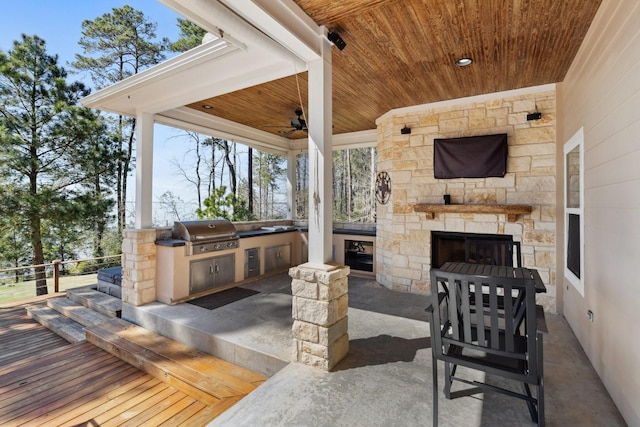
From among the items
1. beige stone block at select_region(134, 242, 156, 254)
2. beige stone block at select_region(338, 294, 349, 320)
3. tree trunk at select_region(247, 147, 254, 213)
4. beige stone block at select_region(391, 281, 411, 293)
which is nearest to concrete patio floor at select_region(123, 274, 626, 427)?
beige stone block at select_region(338, 294, 349, 320)

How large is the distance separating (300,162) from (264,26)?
23.5 ft

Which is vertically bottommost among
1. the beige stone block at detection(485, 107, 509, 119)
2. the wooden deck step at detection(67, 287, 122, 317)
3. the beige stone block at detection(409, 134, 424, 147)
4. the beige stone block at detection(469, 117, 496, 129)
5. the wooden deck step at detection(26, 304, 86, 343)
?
the wooden deck step at detection(26, 304, 86, 343)

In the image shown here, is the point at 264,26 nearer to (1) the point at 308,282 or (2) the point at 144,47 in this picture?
(1) the point at 308,282

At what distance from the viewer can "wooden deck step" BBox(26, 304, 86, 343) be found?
13.4 feet

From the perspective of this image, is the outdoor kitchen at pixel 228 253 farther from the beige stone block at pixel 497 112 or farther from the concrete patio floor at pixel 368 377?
the beige stone block at pixel 497 112

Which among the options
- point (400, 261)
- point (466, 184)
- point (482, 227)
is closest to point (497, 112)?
point (466, 184)

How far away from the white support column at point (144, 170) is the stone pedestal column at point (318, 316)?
3.01 metres

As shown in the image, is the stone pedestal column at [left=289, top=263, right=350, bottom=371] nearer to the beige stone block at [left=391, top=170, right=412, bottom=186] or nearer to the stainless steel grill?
the stainless steel grill

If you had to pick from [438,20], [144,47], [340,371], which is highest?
[144,47]

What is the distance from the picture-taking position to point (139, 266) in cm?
408

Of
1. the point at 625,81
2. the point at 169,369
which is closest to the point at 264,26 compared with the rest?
the point at 625,81

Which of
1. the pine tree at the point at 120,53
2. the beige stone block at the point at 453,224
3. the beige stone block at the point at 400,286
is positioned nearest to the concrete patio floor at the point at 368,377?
the beige stone block at the point at 400,286

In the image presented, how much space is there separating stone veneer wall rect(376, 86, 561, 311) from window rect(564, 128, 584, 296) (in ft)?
0.93

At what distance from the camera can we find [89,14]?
8.88 metres
